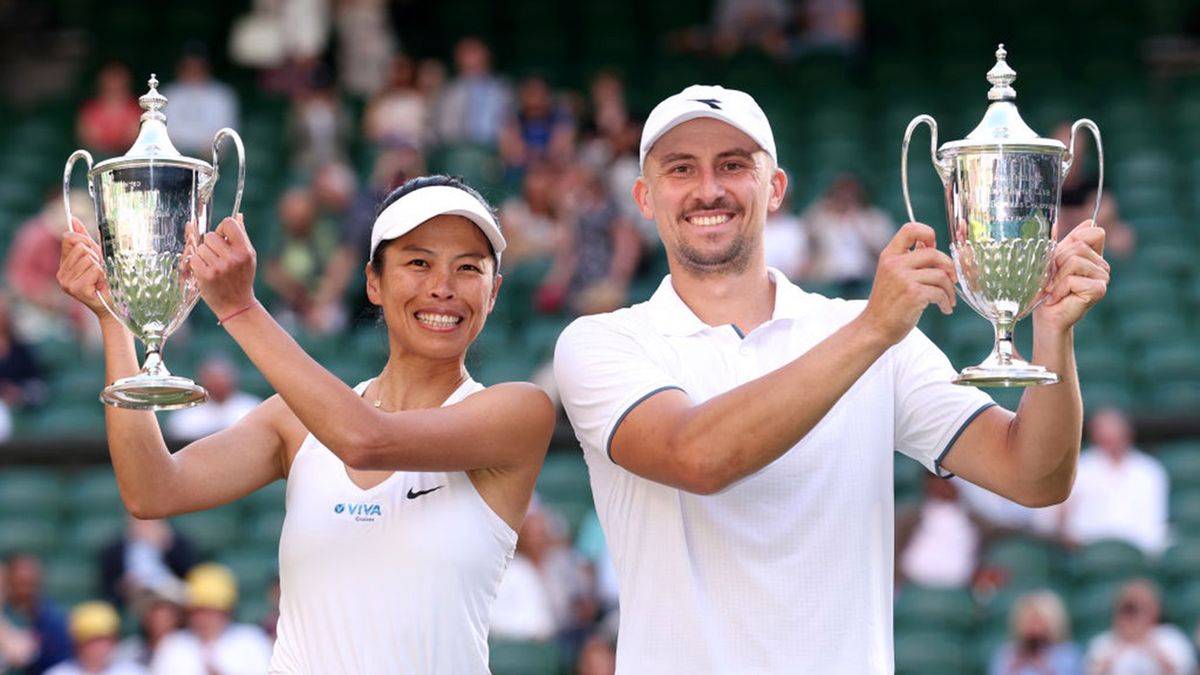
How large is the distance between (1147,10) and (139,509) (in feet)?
37.8

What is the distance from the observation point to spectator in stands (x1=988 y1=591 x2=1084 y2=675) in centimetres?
850

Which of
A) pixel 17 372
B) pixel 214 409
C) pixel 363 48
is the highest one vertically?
pixel 363 48

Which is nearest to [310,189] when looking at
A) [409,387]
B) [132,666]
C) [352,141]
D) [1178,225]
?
[352,141]

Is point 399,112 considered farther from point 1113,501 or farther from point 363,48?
point 1113,501

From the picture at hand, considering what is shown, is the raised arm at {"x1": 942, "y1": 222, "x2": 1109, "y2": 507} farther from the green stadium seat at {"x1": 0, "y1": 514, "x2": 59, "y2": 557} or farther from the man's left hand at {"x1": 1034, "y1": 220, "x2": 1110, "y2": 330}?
the green stadium seat at {"x1": 0, "y1": 514, "x2": 59, "y2": 557}

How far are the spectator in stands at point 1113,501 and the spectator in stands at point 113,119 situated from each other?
5.87 m

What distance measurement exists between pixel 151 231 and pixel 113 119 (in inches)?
352

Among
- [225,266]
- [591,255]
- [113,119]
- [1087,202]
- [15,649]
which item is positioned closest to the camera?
[225,266]

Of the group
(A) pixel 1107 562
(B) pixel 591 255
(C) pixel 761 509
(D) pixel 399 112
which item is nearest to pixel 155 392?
(C) pixel 761 509

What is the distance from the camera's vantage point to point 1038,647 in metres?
8.51

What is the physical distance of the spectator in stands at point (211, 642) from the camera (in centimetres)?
852

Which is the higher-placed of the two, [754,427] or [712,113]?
[712,113]

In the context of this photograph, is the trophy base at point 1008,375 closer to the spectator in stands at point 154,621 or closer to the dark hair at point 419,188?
the dark hair at point 419,188

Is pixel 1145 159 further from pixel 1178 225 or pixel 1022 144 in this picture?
pixel 1022 144
